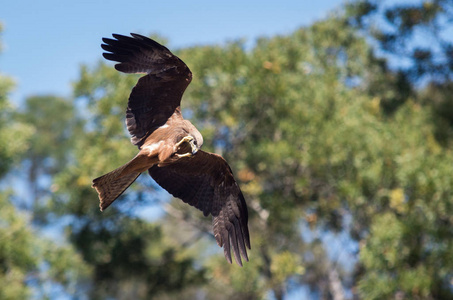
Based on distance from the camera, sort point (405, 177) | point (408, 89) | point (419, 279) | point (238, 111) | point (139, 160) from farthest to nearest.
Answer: point (408, 89) < point (238, 111) < point (405, 177) < point (419, 279) < point (139, 160)

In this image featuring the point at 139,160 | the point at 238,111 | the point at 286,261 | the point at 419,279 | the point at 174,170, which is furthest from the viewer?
the point at 238,111

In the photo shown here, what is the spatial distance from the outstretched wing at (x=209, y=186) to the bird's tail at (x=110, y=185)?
1.06 metres

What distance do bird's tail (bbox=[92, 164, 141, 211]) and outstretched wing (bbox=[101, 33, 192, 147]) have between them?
49 centimetres

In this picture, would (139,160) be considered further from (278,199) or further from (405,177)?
(278,199)

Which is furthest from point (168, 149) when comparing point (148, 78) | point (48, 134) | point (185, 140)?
point (48, 134)

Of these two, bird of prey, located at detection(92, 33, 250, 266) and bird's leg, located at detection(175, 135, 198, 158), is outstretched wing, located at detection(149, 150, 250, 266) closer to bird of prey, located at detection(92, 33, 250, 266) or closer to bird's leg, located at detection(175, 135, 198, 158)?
bird of prey, located at detection(92, 33, 250, 266)

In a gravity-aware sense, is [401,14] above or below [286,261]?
above

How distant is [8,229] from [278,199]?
5.63 meters

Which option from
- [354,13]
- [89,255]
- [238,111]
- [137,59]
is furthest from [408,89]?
[137,59]

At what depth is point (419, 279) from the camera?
41.0 feet

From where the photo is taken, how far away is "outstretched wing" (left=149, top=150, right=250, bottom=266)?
8086mm

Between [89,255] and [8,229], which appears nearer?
[8,229]

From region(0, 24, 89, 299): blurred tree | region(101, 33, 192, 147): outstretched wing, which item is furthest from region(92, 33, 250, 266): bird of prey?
region(0, 24, 89, 299): blurred tree

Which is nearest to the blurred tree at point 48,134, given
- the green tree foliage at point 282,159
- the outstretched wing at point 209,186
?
the green tree foliage at point 282,159
